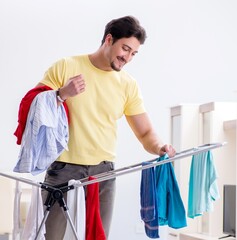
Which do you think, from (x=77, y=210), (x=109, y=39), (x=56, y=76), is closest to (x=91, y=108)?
(x=56, y=76)

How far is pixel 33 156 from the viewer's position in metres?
2.64

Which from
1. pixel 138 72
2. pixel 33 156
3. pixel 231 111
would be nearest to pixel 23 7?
pixel 138 72

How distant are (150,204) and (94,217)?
0.25 m

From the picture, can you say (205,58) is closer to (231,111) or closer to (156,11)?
(156,11)

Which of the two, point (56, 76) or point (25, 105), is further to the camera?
point (56, 76)

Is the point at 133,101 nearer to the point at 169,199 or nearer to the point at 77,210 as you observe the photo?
the point at 169,199

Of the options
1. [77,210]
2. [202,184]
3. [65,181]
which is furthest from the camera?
[202,184]

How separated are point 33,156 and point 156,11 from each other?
4.26m

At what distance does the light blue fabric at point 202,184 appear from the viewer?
2889 mm

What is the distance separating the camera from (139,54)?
6617 mm

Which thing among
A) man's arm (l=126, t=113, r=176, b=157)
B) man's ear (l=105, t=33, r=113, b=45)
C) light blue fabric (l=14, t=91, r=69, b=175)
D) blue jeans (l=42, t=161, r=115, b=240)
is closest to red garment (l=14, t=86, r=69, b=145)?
light blue fabric (l=14, t=91, r=69, b=175)

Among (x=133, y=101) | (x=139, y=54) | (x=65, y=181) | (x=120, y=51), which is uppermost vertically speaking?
(x=139, y=54)

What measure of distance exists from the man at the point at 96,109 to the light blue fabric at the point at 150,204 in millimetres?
115

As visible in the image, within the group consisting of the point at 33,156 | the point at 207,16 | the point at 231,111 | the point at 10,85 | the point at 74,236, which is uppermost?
the point at 207,16
